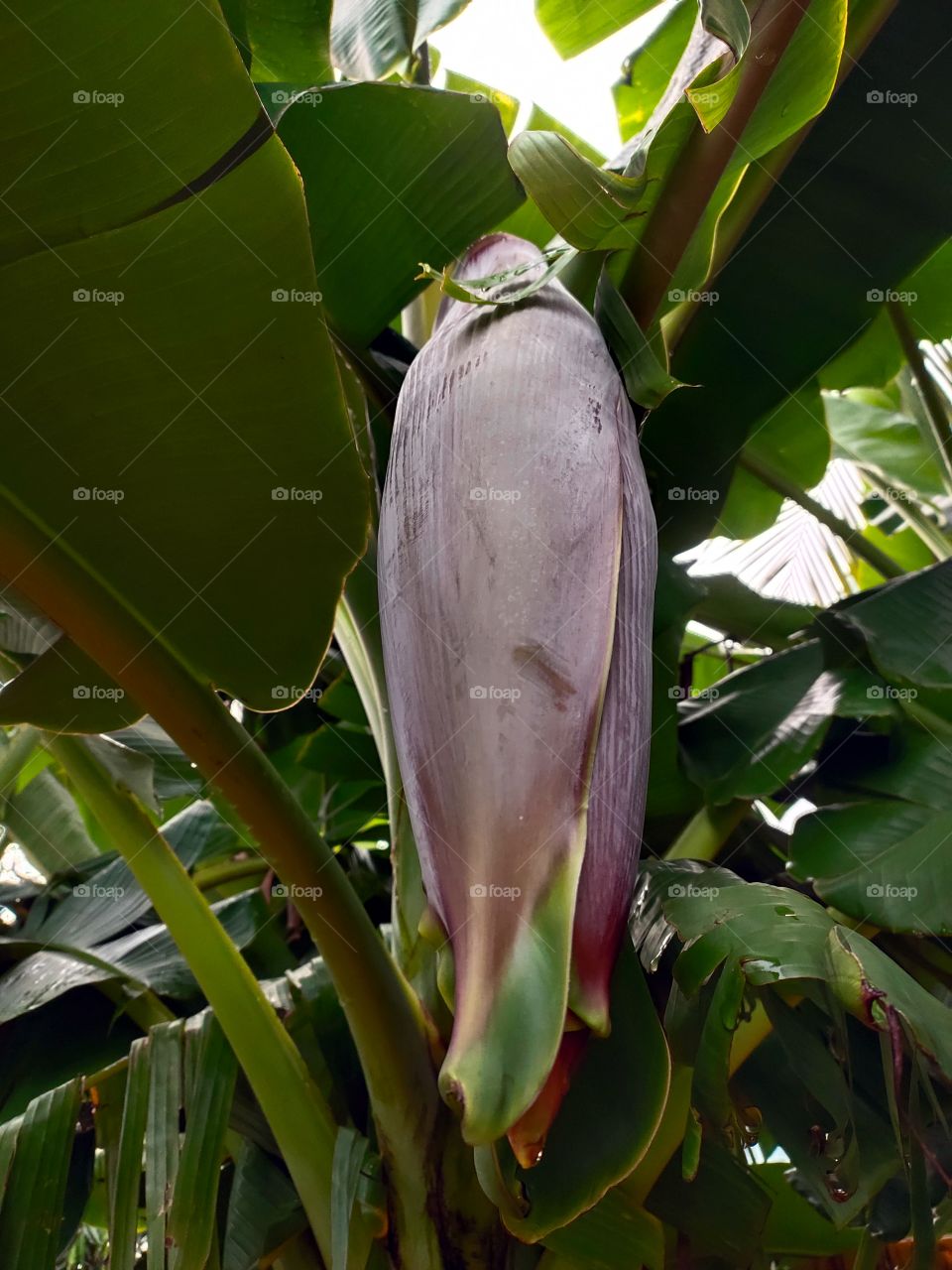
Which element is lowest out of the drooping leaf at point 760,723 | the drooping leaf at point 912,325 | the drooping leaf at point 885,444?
the drooping leaf at point 885,444

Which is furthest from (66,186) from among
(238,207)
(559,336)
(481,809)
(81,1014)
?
(81,1014)

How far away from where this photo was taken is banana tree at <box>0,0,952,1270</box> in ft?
1.29

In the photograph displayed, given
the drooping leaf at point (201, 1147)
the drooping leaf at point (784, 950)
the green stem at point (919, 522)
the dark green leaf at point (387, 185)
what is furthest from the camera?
the green stem at point (919, 522)

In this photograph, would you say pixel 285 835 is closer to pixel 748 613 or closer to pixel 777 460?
pixel 748 613

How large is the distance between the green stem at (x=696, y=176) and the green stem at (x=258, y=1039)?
18.0 inches

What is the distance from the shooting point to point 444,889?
1.15 ft

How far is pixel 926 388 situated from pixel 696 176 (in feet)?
1.73

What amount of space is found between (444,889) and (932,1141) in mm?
346

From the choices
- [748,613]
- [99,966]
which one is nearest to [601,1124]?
[99,966]

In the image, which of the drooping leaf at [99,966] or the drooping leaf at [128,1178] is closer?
the drooping leaf at [128,1178]

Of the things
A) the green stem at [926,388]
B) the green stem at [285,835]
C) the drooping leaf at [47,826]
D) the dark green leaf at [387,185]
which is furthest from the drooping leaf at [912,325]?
the drooping leaf at [47,826]

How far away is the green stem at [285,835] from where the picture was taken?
1.81ft

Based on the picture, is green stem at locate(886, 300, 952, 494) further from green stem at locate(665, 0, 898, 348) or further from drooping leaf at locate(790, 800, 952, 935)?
drooping leaf at locate(790, 800, 952, 935)

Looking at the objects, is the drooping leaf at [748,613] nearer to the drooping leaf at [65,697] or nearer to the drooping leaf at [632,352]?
the drooping leaf at [632,352]
